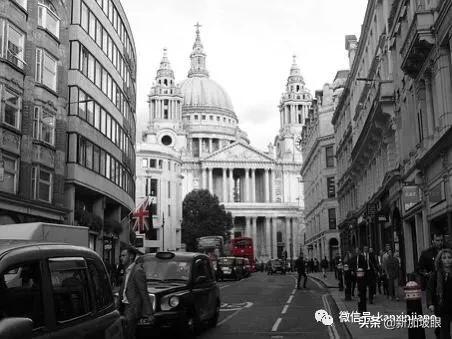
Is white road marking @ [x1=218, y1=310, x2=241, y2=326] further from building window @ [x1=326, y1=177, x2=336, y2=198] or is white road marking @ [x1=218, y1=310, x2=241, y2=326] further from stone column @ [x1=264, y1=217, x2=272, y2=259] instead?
stone column @ [x1=264, y1=217, x2=272, y2=259]

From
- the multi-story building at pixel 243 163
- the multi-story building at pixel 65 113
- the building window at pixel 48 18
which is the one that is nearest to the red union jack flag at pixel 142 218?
the multi-story building at pixel 65 113

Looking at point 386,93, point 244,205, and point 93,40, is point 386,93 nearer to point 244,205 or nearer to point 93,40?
point 93,40

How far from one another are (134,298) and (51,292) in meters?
4.57

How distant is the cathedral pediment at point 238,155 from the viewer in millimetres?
133375

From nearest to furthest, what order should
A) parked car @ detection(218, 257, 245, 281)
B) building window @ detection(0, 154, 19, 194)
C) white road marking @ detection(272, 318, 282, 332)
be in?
white road marking @ detection(272, 318, 282, 332) < building window @ detection(0, 154, 19, 194) < parked car @ detection(218, 257, 245, 281)

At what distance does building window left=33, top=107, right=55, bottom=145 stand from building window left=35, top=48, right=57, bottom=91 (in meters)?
1.43

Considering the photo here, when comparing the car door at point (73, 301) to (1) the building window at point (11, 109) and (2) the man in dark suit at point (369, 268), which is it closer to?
(2) the man in dark suit at point (369, 268)

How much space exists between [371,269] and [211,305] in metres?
7.45

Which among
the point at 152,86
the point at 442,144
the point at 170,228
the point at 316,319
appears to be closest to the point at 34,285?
the point at 316,319

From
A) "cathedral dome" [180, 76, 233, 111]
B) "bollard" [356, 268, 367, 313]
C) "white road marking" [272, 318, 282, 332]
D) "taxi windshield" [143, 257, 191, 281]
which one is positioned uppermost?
"cathedral dome" [180, 76, 233, 111]

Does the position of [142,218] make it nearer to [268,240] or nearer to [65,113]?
[65,113]

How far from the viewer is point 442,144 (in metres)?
18.6

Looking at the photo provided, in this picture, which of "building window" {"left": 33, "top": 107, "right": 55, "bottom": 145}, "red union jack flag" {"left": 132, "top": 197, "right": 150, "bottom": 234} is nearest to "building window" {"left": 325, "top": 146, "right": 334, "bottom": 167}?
"red union jack flag" {"left": 132, "top": 197, "right": 150, "bottom": 234}

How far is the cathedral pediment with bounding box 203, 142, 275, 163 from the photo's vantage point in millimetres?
133375
